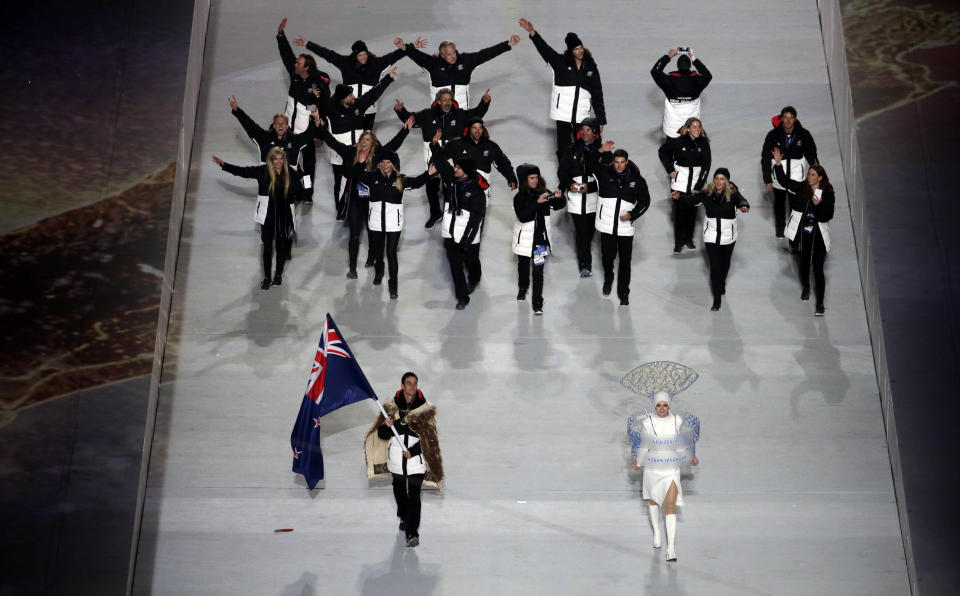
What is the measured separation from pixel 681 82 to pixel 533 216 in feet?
10.4

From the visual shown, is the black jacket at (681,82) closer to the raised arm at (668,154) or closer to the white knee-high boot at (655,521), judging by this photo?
the raised arm at (668,154)

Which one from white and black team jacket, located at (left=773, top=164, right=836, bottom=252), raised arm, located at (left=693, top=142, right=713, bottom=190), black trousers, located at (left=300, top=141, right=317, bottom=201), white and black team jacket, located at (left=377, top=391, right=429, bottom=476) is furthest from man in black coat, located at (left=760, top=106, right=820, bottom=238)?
white and black team jacket, located at (left=377, top=391, right=429, bottom=476)

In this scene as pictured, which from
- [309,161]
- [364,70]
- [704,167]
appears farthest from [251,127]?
[704,167]

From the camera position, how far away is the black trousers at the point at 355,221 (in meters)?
17.6

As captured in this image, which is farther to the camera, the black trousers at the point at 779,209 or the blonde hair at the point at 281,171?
the black trousers at the point at 779,209

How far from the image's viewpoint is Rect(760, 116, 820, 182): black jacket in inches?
704

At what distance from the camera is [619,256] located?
1744 cm

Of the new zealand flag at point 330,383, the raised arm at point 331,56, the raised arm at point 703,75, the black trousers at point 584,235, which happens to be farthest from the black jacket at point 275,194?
the raised arm at point 703,75

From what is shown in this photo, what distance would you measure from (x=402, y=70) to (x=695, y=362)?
651cm

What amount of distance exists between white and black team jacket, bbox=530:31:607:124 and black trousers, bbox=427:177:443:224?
172cm

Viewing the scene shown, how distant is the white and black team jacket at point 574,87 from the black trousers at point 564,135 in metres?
0.14

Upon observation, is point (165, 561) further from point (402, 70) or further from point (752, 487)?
point (402, 70)

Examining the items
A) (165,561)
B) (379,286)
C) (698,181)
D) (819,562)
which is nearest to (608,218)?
(698,181)

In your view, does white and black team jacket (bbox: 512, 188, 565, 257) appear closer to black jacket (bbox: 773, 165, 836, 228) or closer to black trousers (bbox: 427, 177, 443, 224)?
black trousers (bbox: 427, 177, 443, 224)
